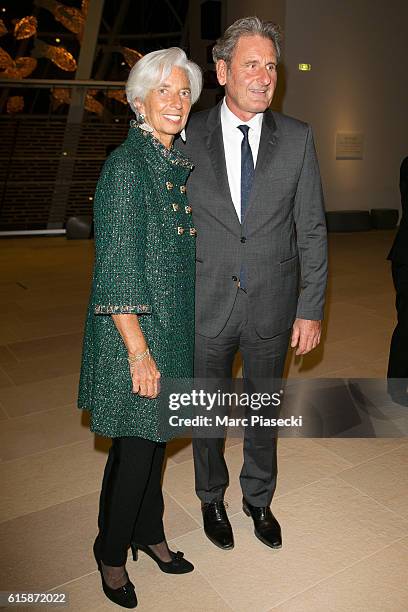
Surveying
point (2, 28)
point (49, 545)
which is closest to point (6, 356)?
point (49, 545)

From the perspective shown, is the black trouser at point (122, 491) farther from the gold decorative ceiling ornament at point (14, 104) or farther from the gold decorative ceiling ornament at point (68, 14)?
the gold decorative ceiling ornament at point (68, 14)

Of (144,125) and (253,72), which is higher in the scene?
(253,72)

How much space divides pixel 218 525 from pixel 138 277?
3.87ft

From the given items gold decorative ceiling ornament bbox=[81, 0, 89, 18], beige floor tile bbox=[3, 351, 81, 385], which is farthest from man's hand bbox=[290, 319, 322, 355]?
gold decorative ceiling ornament bbox=[81, 0, 89, 18]

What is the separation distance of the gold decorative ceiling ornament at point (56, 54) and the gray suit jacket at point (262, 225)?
10935 millimetres

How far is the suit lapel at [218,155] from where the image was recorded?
192 cm

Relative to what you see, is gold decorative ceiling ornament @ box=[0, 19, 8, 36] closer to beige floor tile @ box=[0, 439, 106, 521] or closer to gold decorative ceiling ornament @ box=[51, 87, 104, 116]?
gold decorative ceiling ornament @ box=[51, 87, 104, 116]

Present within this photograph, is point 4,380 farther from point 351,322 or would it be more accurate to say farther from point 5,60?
point 5,60

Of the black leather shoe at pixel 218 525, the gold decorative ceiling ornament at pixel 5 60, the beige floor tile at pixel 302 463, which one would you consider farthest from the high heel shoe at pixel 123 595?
the gold decorative ceiling ornament at pixel 5 60

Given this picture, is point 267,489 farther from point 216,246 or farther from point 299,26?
point 299,26

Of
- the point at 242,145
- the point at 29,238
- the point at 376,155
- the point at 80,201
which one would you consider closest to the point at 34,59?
the point at 80,201

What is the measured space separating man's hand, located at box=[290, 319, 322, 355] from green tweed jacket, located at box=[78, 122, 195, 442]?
49cm

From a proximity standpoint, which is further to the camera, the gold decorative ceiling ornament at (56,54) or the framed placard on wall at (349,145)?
the gold decorative ceiling ornament at (56,54)

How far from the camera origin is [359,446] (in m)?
2.96
